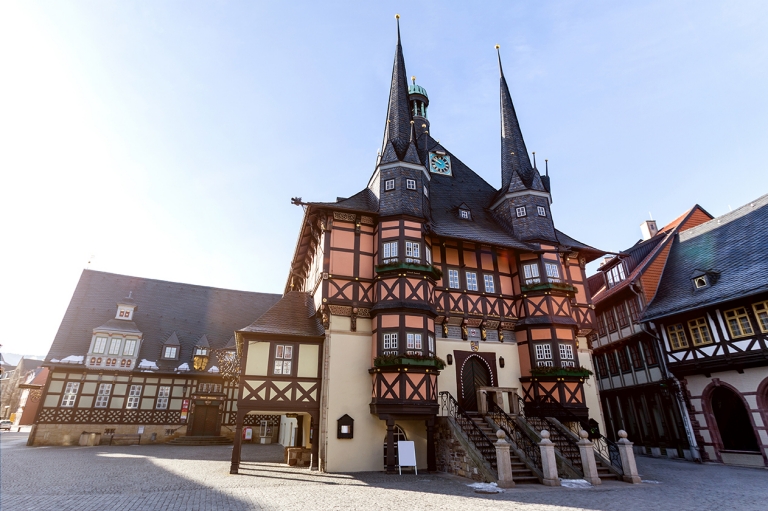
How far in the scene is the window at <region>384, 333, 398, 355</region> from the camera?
57.5ft

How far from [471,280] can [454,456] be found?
340 inches

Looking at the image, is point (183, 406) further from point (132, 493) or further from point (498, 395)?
point (498, 395)

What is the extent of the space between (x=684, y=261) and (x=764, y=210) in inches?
172

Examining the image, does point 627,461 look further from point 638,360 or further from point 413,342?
point 638,360

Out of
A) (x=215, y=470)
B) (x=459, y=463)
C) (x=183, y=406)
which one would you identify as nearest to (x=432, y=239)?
(x=459, y=463)

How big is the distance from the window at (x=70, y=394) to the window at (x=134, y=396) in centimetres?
346

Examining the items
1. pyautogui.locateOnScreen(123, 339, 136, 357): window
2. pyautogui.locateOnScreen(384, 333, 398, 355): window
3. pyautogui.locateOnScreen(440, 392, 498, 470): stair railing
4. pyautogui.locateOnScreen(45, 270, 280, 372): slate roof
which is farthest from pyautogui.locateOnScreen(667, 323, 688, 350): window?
pyautogui.locateOnScreen(123, 339, 136, 357): window

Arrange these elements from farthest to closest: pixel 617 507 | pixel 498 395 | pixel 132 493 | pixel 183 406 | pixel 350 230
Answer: pixel 183 406
pixel 350 230
pixel 498 395
pixel 132 493
pixel 617 507

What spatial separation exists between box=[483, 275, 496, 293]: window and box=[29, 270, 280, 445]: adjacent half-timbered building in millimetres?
19461

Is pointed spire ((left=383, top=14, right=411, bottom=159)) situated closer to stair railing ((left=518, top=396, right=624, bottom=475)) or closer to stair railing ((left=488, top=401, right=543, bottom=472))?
stair railing ((left=488, top=401, right=543, bottom=472))

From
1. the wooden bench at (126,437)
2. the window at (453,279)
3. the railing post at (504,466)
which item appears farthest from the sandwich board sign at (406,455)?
the wooden bench at (126,437)

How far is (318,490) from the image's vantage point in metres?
12.6

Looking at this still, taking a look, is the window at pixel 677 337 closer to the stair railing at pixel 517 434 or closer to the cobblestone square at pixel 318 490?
the cobblestone square at pixel 318 490

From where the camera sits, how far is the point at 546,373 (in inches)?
755
